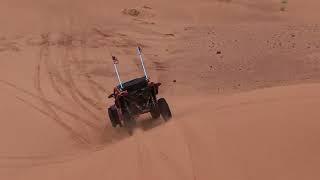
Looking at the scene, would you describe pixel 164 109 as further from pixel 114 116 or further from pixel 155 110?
pixel 114 116

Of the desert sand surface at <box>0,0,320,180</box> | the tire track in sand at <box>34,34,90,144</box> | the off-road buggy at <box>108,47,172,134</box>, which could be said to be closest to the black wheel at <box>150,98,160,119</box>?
the off-road buggy at <box>108,47,172,134</box>

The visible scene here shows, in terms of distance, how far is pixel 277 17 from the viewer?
16.6m

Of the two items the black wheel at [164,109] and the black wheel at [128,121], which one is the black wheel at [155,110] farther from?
the black wheel at [128,121]

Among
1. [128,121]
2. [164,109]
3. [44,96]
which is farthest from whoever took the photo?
[44,96]

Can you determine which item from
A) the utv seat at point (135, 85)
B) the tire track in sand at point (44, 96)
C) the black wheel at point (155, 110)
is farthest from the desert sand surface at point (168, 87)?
the utv seat at point (135, 85)

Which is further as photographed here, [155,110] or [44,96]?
[44,96]

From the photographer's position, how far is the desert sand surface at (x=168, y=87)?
287 inches

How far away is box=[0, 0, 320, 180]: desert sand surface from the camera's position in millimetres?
7281

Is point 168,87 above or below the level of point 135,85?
below

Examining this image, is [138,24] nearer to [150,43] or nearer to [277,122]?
[150,43]

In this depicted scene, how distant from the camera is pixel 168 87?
1242 centimetres

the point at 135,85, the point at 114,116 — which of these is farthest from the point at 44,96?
the point at 135,85

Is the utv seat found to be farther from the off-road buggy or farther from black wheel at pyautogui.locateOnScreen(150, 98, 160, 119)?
black wheel at pyautogui.locateOnScreen(150, 98, 160, 119)

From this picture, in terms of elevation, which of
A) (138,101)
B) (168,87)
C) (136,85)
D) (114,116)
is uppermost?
(136,85)
